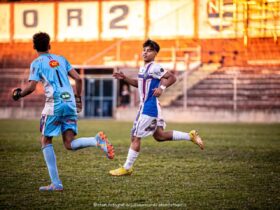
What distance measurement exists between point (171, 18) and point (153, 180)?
95.5 feet

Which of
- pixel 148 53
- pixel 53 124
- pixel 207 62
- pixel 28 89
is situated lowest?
pixel 53 124

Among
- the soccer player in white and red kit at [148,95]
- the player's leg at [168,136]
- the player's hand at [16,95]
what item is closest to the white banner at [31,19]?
the player's leg at [168,136]

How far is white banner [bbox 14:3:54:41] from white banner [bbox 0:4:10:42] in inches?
18.6

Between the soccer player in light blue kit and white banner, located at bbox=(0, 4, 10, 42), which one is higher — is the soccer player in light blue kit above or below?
below

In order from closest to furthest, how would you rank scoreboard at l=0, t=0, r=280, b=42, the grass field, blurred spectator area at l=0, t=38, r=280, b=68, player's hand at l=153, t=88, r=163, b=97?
the grass field < player's hand at l=153, t=88, r=163, b=97 < blurred spectator area at l=0, t=38, r=280, b=68 < scoreboard at l=0, t=0, r=280, b=42

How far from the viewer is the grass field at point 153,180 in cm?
641

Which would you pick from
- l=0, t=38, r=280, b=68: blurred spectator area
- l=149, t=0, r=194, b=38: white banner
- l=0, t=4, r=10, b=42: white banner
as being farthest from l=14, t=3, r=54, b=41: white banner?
l=149, t=0, r=194, b=38: white banner

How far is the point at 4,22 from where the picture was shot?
40031 millimetres

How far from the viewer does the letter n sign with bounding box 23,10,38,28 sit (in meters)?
39.6

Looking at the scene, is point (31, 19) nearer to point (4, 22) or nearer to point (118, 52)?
point (4, 22)

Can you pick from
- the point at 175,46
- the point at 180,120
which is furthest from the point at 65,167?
the point at 175,46

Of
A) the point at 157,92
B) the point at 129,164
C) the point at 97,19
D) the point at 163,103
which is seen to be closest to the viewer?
the point at 157,92

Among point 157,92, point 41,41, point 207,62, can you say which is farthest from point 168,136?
point 207,62

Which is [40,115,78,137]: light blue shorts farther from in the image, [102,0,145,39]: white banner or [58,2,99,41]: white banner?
[58,2,99,41]: white banner
